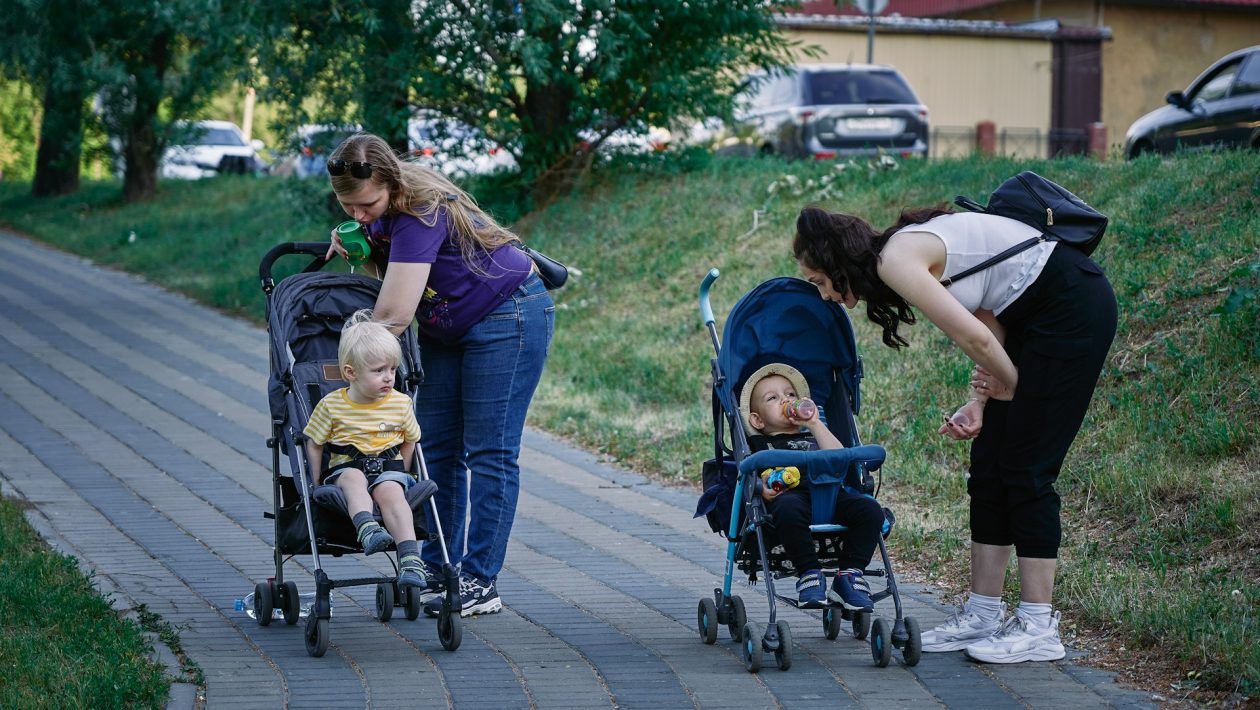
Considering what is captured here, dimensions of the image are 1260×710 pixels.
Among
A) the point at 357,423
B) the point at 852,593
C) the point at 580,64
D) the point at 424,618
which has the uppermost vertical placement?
the point at 580,64

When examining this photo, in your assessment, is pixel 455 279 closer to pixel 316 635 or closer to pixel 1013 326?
pixel 316 635

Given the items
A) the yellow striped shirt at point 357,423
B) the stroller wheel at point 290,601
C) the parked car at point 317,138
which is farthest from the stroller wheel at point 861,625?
the parked car at point 317,138

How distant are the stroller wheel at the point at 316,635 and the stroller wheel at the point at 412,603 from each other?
454 mm

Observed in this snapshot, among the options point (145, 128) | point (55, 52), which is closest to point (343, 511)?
point (55, 52)

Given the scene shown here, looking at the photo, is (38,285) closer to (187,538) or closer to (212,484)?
(212,484)

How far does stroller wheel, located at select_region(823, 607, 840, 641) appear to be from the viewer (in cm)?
528

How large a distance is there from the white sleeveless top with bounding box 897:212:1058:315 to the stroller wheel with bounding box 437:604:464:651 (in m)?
2.01

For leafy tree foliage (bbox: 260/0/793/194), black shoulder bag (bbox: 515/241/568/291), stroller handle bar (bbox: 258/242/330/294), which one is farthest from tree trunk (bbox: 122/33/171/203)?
black shoulder bag (bbox: 515/241/568/291)

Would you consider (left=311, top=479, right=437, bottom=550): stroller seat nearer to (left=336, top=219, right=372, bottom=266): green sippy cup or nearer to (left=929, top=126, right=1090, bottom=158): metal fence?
(left=336, top=219, right=372, bottom=266): green sippy cup

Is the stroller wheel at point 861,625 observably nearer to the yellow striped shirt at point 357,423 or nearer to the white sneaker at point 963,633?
the white sneaker at point 963,633

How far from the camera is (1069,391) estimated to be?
4.85 metres

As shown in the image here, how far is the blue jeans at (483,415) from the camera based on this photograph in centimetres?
548

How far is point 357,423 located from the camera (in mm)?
5160

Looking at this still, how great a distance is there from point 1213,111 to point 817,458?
12.2 m
